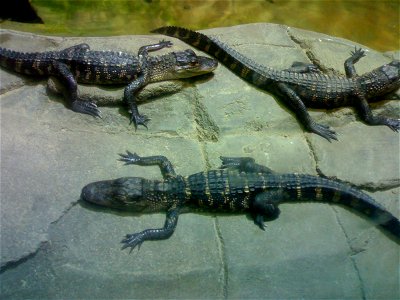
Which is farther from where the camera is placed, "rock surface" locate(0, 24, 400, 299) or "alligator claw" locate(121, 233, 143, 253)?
"alligator claw" locate(121, 233, 143, 253)

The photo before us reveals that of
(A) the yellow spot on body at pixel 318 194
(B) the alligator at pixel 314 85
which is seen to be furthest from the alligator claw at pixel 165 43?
(A) the yellow spot on body at pixel 318 194

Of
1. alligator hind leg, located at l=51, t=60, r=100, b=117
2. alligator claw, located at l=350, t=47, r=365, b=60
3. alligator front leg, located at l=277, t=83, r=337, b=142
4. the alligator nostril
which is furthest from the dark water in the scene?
the alligator nostril

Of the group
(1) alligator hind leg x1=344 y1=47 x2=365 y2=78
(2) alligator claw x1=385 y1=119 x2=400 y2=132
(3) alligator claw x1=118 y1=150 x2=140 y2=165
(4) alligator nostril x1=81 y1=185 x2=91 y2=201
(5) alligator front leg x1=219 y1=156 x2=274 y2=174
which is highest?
(1) alligator hind leg x1=344 y1=47 x2=365 y2=78

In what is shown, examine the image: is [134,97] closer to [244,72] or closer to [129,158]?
[129,158]

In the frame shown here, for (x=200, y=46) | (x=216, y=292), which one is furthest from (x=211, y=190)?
(x=200, y=46)

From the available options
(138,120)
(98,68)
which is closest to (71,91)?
(98,68)

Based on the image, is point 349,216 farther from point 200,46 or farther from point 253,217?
point 200,46

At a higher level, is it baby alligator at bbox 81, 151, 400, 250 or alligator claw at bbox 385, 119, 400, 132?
alligator claw at bbox 385, 119, 400, 132

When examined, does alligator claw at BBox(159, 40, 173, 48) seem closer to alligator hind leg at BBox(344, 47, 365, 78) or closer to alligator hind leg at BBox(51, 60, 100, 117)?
alligator hind leg at BBox(51, 60, 100, 117)
